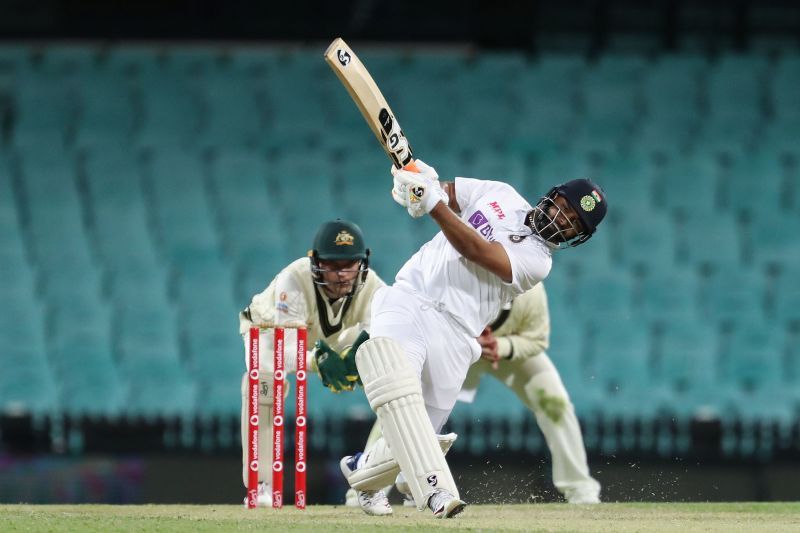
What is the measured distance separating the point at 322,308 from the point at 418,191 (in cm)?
165

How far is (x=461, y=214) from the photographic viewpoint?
5.62 m

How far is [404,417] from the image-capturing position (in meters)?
5.11

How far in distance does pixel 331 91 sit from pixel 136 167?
180cm

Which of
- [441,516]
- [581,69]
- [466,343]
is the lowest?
[441,516]

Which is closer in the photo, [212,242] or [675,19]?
[212,242]

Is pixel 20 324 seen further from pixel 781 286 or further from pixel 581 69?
pixel 781 286

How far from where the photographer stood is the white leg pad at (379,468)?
5520 millimetres

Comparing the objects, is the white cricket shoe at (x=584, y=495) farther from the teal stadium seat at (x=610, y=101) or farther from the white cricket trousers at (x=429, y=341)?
the teal stadium seat at (x=610, y=101)

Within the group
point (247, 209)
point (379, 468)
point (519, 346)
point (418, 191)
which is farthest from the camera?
point (247, 209)

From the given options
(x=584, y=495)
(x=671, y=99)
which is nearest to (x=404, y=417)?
(x=584, y=495)

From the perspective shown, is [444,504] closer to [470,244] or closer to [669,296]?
[470,244]

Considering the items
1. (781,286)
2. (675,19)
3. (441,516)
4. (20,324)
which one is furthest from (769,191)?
(441,516)

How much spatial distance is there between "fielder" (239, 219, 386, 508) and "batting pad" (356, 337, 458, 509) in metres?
0.53

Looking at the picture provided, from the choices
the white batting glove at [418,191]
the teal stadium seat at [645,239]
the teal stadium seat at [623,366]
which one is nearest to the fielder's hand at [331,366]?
the white batting glove at [418,191]
